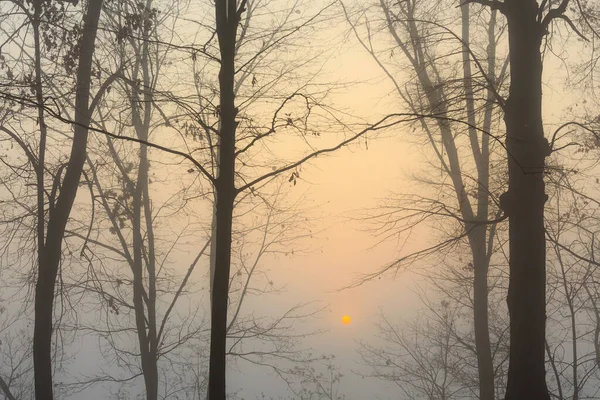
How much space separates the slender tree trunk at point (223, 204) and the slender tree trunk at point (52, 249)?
3427mm

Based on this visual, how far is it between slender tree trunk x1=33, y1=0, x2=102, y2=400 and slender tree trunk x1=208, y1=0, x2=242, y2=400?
3427 millimetres

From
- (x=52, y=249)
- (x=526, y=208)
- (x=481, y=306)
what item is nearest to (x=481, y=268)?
(x=481, y=306)

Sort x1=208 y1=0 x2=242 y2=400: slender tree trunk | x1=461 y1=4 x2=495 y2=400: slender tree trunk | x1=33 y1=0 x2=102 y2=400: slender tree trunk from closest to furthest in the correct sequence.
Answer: x1=208 y1=0 x2=242 y2=400: slender tree trunk, x1=33 y1=0 x2=102 y2=400: slender tree trunk, x1=461 y1=4 x2=495 y2=400: slender tree trunk

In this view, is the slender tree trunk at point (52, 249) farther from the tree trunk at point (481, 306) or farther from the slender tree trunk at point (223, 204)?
the tree trunk at point (481, 306)

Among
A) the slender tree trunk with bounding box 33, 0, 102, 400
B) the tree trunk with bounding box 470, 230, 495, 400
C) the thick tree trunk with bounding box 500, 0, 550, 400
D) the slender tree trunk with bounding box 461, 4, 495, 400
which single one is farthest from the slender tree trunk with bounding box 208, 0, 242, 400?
the tree trunk with bounding box 470, 230, 495, 400

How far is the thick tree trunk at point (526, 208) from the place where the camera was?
24.4 ft

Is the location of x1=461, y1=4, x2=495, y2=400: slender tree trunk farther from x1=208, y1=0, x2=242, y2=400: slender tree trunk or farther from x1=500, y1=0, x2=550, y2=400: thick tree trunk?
x1=208, y1=0, x2=242, y2=400: slender tree trunk

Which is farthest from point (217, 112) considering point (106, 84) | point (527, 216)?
point (106, 84)

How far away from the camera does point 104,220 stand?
1608cm

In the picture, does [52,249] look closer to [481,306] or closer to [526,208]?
[526,208]

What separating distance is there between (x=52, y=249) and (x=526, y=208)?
7.12 m

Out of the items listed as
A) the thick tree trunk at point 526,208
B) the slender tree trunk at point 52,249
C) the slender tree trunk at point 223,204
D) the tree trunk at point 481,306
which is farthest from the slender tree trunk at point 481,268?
the slender tree trunk at point 52,249

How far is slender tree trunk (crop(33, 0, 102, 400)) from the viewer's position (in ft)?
33.1

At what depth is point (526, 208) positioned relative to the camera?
773 cm
